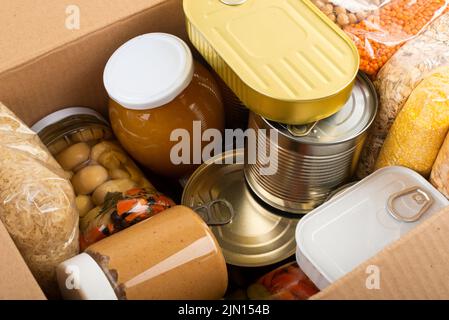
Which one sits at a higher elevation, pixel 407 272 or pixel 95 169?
pixel 407 272

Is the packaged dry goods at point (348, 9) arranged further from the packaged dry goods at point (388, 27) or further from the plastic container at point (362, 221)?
the plastic container at point (362, 221)

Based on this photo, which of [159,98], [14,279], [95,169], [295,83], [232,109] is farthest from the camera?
[232,109]

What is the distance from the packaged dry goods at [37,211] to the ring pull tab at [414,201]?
47cm

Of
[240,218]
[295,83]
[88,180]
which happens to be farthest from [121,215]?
[295,83]

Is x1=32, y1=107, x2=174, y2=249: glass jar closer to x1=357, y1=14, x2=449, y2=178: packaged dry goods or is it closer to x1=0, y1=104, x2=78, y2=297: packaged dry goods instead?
x1=0, y1=104, x2=78, y2=297: packaged dry goods

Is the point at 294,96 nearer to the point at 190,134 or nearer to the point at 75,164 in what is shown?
the point at 190,134

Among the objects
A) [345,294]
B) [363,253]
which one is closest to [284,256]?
[363,253]

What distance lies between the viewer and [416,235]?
646 mm

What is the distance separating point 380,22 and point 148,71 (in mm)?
397

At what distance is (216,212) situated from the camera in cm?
95

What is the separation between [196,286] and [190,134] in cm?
29

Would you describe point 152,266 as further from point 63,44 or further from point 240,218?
point 63,44

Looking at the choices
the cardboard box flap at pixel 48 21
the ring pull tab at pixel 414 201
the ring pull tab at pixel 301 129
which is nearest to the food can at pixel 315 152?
the ring pull tab at pixel 301 129

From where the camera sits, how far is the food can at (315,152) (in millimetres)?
768
